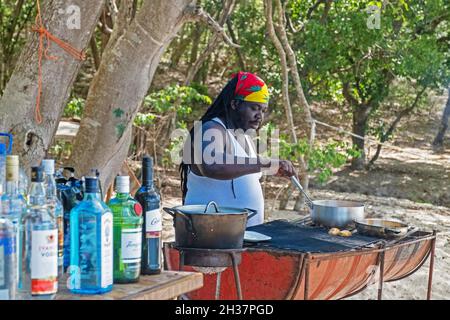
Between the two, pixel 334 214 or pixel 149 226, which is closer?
pixel 149 226

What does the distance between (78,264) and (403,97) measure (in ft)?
45.5

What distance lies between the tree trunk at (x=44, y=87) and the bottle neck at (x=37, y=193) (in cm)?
130

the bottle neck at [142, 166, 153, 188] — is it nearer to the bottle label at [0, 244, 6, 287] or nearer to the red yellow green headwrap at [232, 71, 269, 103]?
the bottle label at [0, 244, 6, 287]

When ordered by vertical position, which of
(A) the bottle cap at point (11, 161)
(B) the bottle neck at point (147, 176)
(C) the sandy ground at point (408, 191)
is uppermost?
(A) the bottle cap at point (11, 161)

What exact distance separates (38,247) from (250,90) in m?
2.01

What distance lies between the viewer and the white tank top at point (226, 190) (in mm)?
3785

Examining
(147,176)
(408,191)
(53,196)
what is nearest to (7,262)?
(53,196)

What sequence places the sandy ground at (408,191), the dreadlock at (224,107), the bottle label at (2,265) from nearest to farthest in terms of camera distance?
the bottle label at (2,265) < the dreadlock at (224,107) < the sandy ground at (408,191)

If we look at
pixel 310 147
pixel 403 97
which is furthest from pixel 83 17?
pixel 403 97

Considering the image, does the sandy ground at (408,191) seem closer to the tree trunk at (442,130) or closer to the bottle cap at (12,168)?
the tree trunk at (442,130)

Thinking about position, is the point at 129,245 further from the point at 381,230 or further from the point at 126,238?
the point at 381,230

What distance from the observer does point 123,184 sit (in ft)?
7.23

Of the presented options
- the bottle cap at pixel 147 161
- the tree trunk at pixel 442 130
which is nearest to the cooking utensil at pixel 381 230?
the bottle cap at pixel 147 161

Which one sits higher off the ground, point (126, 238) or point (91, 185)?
point (91, 185)
